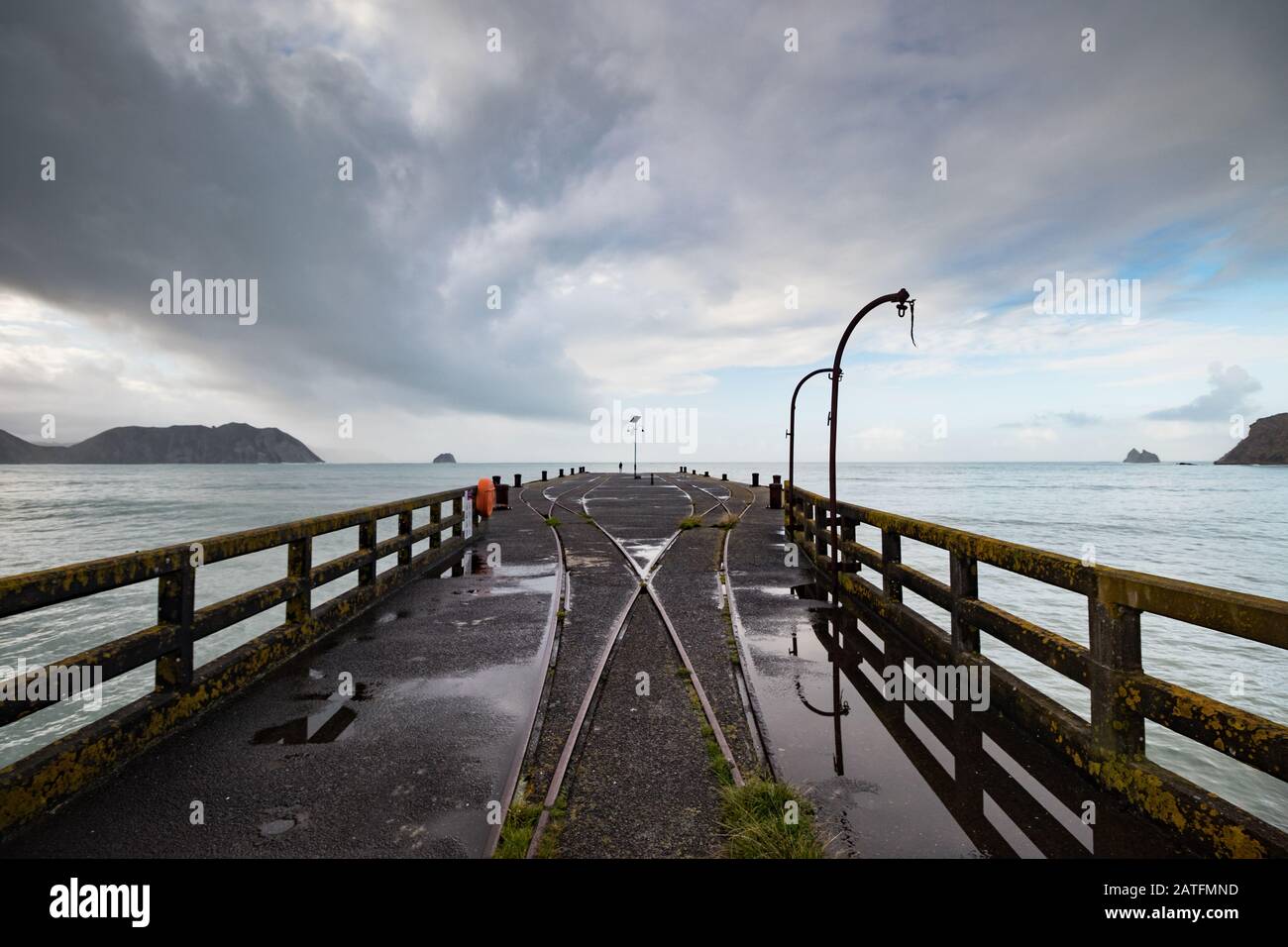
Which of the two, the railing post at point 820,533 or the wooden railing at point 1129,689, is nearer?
the wooden railing at point 1129,689

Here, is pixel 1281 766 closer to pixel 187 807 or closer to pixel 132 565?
pixel 187 807

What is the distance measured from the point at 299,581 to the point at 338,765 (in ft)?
9.77

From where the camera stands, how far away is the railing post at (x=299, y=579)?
6.21 m

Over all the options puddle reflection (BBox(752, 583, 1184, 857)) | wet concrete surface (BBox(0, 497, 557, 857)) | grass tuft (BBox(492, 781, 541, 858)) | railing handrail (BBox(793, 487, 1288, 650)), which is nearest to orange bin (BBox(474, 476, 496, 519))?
wet concrete surface (BBox(0, 497, 557, 857))

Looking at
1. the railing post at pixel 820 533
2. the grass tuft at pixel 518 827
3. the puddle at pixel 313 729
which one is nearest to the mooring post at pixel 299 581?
the puddle at pixel 313 729

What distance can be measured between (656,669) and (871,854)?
9.72 ft

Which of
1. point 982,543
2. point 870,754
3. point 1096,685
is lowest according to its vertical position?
point 870,754

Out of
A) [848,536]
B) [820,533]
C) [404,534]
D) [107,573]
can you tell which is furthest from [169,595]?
[820,533]

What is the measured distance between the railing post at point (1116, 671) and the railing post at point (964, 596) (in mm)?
1627

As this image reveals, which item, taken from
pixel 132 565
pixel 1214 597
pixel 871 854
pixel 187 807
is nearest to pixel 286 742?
pixel 187 807

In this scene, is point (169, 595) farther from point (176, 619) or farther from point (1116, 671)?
point (1116, 671)

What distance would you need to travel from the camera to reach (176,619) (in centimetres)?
439

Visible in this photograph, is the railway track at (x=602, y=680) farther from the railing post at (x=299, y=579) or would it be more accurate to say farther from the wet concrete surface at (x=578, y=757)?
the railing post at (x=299, y=579)

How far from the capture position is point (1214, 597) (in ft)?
9.28
